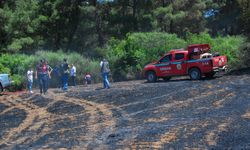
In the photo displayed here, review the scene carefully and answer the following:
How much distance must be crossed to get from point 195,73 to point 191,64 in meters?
0.56

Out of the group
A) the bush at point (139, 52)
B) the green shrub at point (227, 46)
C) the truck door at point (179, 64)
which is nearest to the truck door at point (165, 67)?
the truck door at point (179, 64)

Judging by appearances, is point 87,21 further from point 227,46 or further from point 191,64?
point 191,64

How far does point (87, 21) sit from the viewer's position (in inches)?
2269

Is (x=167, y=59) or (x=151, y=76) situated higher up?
(x=167, y=59)

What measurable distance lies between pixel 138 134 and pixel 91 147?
5.26 ft

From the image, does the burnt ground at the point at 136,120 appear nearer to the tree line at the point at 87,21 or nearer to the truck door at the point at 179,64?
the truck door at the point at 179,64

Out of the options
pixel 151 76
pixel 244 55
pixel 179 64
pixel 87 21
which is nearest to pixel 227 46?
pixel 244 55

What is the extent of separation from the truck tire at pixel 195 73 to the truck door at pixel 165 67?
1.49m

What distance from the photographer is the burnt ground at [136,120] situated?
37.8 feet

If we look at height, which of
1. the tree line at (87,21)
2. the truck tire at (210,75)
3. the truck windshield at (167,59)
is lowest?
the truck tire at (210,75)

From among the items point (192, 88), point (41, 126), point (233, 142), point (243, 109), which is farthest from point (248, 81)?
point (233, 142)

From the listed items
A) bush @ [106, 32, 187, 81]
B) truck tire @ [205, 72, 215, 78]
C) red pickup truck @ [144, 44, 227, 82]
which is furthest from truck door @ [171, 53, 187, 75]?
bush @ [106, 32, 187, 81]

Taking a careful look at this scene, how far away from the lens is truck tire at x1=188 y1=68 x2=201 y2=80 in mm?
28453

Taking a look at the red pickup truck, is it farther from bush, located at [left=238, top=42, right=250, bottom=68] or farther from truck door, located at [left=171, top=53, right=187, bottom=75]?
bush, located at [left=238, top=42, right=250, bottom=68]
